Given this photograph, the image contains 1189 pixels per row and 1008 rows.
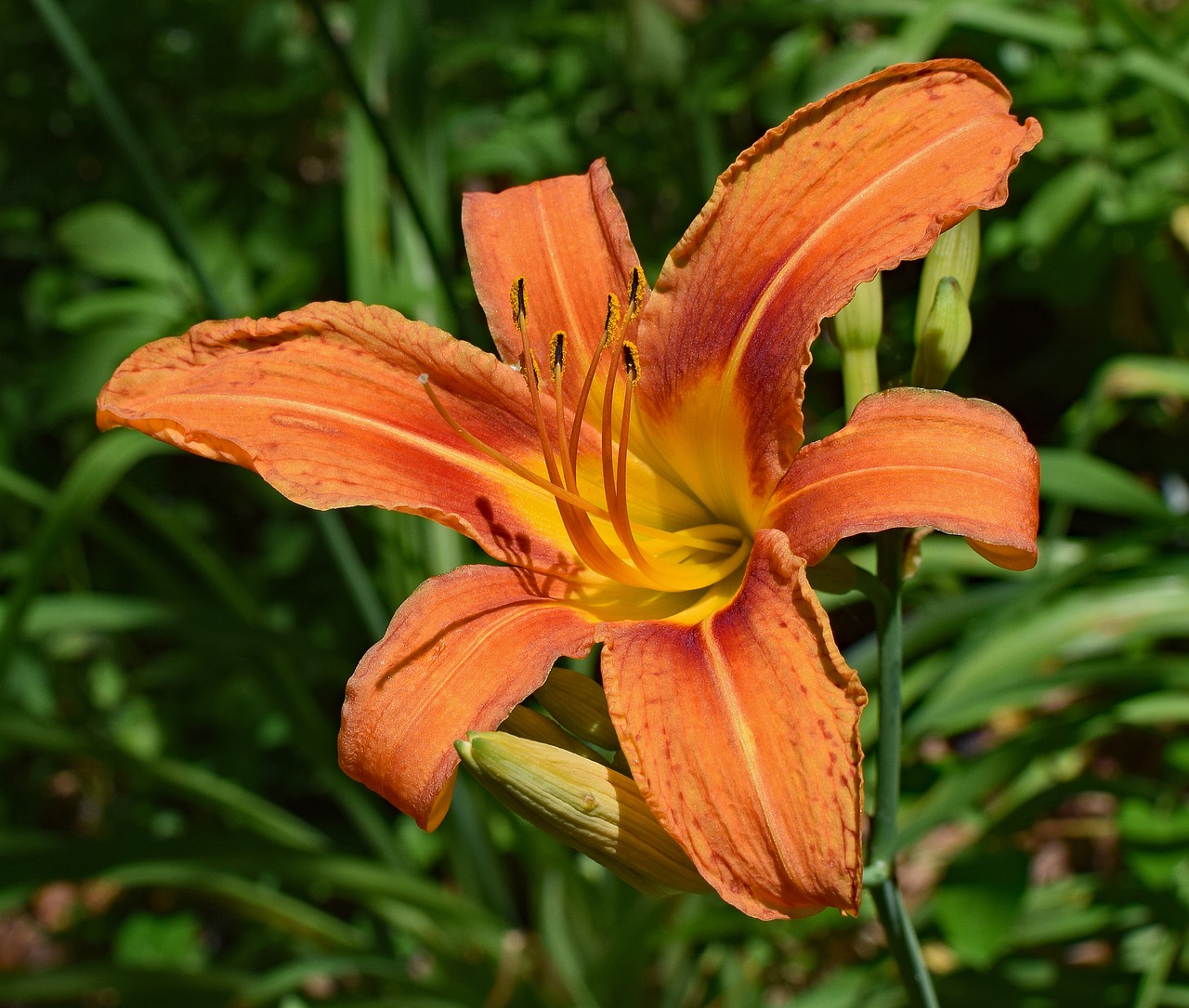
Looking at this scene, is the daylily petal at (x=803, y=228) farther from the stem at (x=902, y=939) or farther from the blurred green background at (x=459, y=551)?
the stem at (x=902, y=939)

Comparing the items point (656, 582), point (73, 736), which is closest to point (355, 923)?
point (73, 736)

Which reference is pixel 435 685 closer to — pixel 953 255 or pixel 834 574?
pixel 834 574

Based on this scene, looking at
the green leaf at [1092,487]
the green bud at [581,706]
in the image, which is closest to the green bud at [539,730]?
the green bud at [581,706]

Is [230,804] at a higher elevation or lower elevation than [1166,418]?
lower

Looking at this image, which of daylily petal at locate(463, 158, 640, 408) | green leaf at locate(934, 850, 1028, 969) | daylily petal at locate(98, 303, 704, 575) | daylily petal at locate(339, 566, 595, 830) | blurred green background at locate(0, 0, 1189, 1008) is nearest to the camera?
daylily petal at locate(339, 566, 595, 830)

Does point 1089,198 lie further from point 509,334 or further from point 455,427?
point 455,427

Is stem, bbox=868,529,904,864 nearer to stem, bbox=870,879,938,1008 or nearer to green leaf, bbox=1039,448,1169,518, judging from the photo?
stem, bbox=870,879,938,1008

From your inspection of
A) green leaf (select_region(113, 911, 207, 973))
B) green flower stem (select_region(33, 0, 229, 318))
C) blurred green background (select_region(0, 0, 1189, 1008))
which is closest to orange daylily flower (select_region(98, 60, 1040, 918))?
blurred green background (select_region(0, 0, 1189, 1008))
